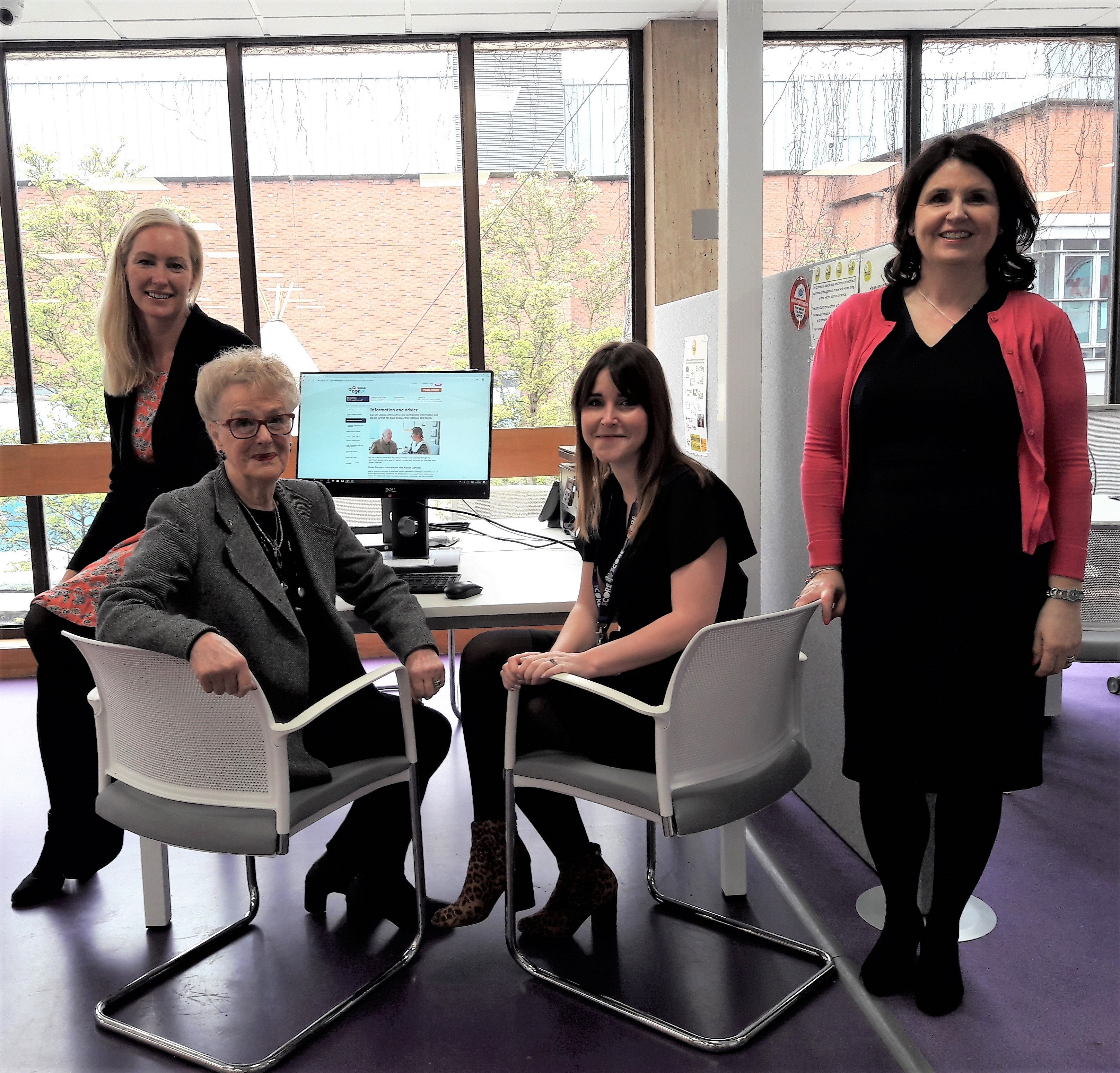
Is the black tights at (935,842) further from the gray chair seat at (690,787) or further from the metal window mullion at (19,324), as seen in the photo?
the metal window mullion at (19,324)

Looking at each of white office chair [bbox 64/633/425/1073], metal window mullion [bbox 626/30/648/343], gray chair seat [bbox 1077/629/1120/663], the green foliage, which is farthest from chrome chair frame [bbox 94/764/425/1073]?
metal window mullion [bbox 626/30/648/343]

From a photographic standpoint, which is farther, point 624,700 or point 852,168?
point 852,168

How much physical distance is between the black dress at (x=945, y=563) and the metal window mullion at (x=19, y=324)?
147 inches

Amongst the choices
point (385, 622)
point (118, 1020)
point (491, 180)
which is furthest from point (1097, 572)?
point (491, 180)

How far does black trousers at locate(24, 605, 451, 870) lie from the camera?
1905 mm

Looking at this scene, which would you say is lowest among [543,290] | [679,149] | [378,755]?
[378,755]

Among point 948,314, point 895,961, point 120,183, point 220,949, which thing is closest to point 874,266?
point 948,314

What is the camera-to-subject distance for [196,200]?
427 cm

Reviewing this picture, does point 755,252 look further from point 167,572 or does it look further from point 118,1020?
point 118,1020

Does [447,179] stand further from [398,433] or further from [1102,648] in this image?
[1102,648]

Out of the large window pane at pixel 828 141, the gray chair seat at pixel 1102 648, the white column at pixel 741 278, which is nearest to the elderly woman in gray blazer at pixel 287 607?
the white column at pixel 741 278

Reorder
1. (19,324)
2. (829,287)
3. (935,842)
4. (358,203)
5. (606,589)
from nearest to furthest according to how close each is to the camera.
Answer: (935,842), (606,589), (829,287), (19,324), (358,203)

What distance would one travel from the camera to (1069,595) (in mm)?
1619

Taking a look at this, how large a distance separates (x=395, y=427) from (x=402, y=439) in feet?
0.13
